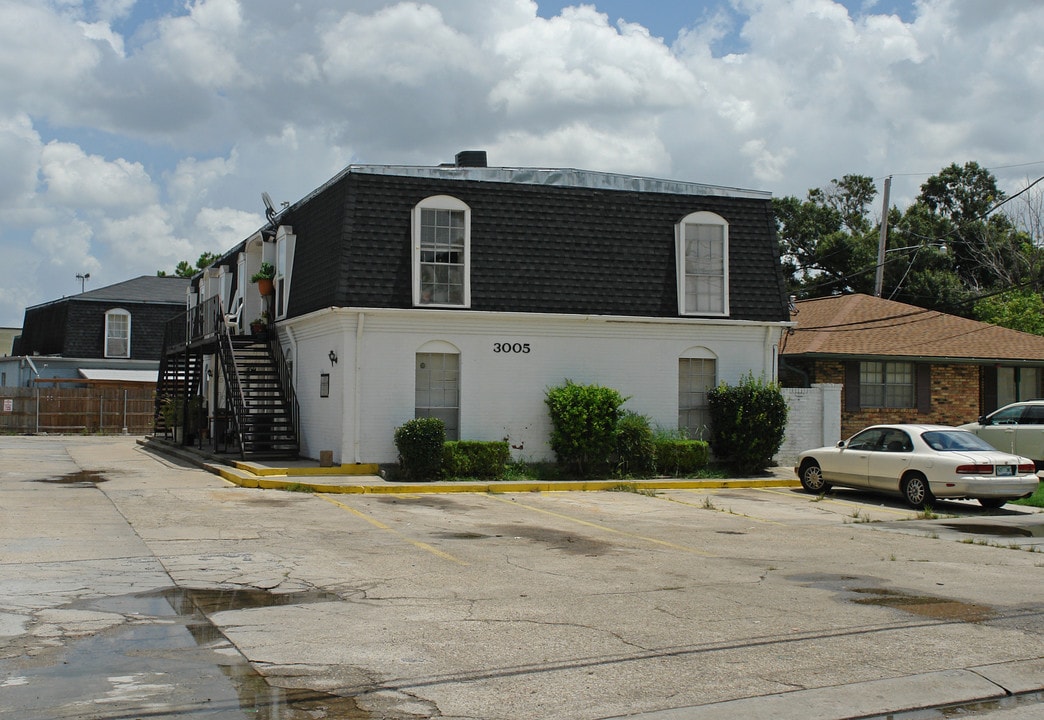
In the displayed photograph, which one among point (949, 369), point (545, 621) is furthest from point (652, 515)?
point (949, 369)

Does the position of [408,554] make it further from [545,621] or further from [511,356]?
[511,356]

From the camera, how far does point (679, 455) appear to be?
71.9 feet

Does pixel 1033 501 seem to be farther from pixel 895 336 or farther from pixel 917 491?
pixel 895 336

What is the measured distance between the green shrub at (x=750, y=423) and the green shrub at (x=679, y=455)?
683 millimetres

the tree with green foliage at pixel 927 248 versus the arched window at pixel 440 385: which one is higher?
the tree with green foliage at pixel 927 248

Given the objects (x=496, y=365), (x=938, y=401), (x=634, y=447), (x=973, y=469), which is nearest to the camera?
(x=973, y=469)

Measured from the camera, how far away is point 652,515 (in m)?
16.4

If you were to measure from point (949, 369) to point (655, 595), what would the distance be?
21.8 m

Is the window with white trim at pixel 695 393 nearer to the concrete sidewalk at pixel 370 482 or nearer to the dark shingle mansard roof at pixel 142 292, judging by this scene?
the concrete sidewalk at pixel 370 482

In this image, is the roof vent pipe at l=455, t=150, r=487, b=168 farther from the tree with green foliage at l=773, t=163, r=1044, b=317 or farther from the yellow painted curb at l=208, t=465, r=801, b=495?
the tree with green foliage at l=773, t=163, r=1044, b=317

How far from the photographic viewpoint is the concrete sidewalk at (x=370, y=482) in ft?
62.1

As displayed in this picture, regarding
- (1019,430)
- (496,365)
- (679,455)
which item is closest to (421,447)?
(496,365)

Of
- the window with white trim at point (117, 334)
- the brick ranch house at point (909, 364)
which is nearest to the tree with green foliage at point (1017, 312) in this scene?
the brick ranch house at point (909, 364)

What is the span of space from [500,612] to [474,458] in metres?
12.0
